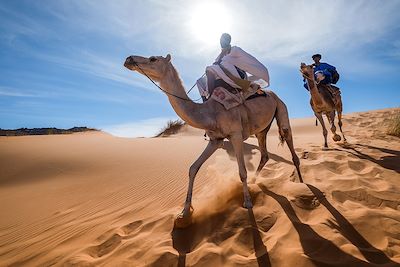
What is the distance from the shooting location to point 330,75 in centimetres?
1053

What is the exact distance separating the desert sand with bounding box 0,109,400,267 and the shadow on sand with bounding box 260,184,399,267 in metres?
0.01

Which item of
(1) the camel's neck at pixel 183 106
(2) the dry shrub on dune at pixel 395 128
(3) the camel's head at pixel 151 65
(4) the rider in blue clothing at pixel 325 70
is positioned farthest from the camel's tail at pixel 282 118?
(2) the dry shrub on dune at pixel 395 128

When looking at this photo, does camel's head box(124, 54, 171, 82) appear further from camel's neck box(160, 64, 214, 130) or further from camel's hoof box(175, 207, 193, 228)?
camel's hoof box(175, 207, 193, 228)

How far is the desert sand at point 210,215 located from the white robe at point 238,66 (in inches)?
71.8

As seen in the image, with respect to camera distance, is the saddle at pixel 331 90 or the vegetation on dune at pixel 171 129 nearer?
the saddle at pixel 331 90

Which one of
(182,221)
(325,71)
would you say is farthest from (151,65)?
(325,71)

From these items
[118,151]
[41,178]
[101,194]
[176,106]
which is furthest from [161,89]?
[118,151]

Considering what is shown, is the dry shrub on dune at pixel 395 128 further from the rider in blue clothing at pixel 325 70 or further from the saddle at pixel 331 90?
the rider in blue clothing at pixel 325 70

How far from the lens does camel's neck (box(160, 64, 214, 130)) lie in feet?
→ 13.5

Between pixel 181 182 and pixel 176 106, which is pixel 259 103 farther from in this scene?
pixel 181 182

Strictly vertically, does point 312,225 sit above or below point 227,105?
below

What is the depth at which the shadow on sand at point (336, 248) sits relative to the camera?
103 inches

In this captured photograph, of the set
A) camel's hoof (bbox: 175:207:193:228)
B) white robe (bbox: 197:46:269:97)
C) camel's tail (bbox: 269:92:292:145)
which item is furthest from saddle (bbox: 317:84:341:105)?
camel's hoof (bbox: 175:207:193:228)

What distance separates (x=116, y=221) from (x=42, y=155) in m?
6.78
